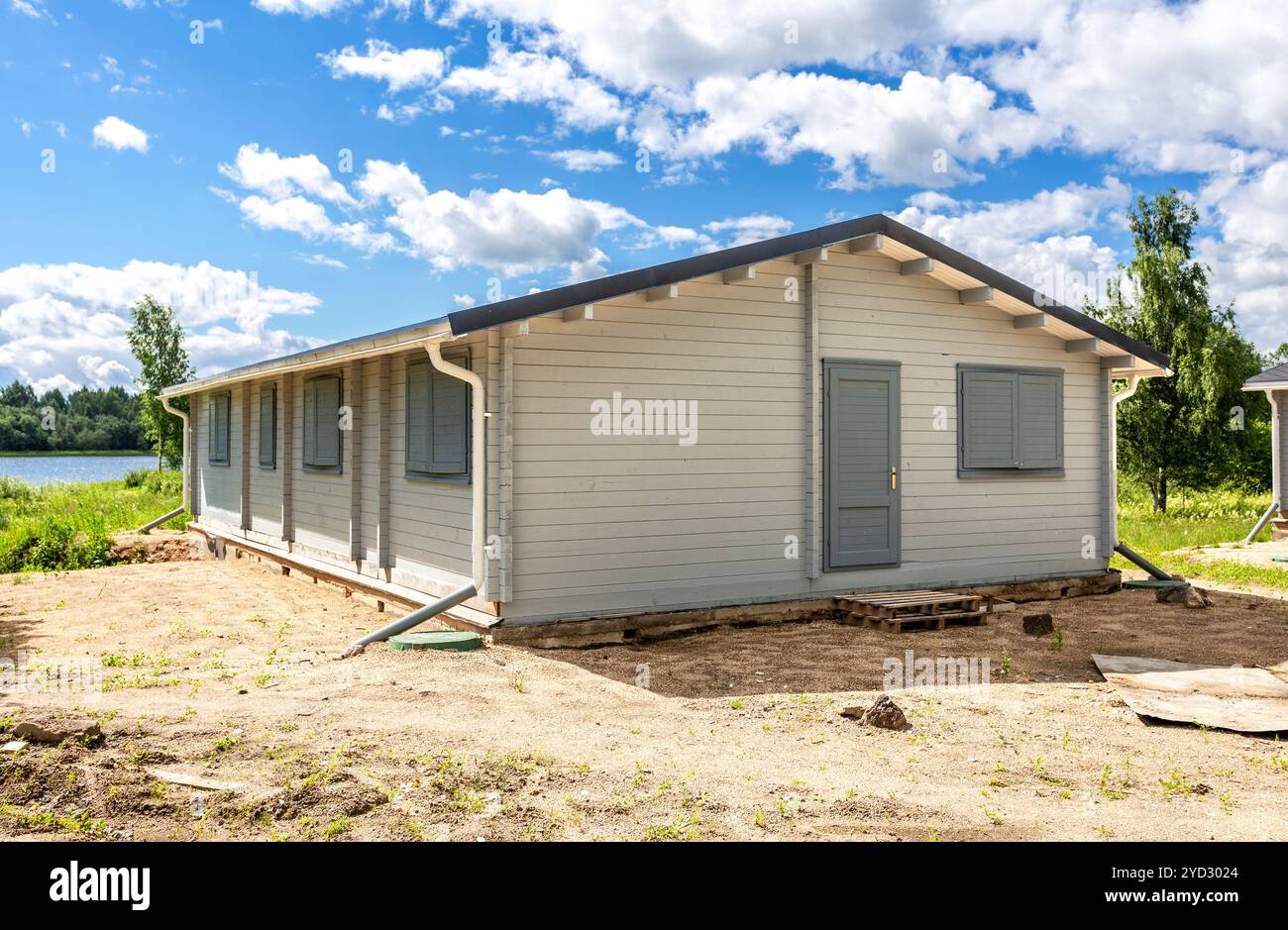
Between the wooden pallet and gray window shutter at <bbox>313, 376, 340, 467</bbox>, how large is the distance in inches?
242

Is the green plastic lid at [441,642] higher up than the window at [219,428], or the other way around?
the window at [219,428]

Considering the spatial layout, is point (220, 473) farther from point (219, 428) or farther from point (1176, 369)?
point (1176, 369)

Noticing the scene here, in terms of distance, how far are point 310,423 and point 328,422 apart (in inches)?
31.9

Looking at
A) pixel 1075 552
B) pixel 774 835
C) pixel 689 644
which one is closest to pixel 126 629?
pixel 689 644

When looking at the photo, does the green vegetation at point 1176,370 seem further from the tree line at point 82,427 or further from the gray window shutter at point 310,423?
the tree line at point 82,427

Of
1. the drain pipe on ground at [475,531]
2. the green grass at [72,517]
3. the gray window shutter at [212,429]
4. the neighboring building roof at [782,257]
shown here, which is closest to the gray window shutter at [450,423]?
the drain pipe on ground at [475,531]

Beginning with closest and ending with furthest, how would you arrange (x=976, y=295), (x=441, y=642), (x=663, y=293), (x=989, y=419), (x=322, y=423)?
(x=441, y=642), (x=663, y=293), (x=976, y=295), (x=989, y=419), (x=322, y=423)

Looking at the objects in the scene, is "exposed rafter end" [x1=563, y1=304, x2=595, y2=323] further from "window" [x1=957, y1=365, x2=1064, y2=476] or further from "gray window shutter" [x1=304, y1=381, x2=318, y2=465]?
"gray window shutter" [x1=304, y1=381, x2=318, y2=465]

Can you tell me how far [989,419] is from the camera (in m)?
10.8

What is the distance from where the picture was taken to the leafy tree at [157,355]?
32844mm

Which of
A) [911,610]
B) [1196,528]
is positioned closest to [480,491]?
[911,610]

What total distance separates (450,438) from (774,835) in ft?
18.1

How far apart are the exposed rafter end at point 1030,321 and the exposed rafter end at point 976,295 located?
2.11ft

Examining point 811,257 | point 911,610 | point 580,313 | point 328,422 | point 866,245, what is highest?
point 866,245
